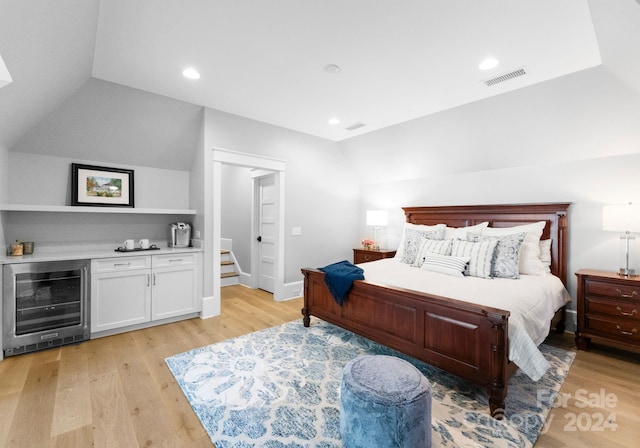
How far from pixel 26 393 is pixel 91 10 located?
8.98ft

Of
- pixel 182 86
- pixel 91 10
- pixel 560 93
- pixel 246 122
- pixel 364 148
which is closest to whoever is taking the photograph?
pixel 91 10

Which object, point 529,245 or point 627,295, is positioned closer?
point 627,295

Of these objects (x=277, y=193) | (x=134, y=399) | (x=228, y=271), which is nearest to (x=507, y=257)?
(x=277, y=193)

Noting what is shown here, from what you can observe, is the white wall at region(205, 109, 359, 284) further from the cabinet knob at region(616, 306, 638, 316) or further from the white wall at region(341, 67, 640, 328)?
the cabinet knob at region(616, 306, 638, 316)

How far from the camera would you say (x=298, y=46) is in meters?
2.41

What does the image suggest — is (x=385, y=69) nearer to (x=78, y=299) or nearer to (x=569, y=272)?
(x=569, y=272)

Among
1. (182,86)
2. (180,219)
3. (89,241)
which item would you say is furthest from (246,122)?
(89,241)

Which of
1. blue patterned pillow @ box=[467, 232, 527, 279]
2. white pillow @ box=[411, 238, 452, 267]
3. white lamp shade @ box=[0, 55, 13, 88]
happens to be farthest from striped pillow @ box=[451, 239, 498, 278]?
white lamp shade @ box=[0, 55, 13, 88]

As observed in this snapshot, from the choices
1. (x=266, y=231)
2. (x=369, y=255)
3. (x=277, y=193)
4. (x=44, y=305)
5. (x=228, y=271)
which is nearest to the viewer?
(x=44, y=305)

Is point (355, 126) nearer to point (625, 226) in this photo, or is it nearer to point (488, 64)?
point (488, 64)

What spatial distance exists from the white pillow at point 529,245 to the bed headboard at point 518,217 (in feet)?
0.45

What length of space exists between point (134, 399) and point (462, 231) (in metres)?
3.70

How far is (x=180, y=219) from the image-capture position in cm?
430

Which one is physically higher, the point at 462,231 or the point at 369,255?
the point at 462,231
